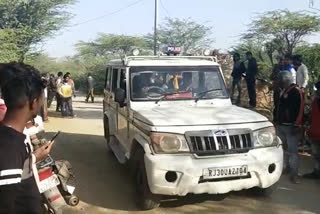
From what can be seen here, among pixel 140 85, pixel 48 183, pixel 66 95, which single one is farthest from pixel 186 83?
pixel 66 95

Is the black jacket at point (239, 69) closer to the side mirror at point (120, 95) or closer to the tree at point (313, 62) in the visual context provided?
the tree at point (313, 62)

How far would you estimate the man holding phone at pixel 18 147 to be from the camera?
1966mm

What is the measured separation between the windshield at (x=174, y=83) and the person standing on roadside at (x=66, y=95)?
10190 millimetres

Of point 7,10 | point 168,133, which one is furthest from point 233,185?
point 7,10

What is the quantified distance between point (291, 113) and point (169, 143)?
2369mm

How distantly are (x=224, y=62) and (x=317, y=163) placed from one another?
33.7 ft

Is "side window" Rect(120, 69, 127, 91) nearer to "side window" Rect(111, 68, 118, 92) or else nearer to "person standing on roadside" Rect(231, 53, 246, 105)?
"side window" Rect(111, 68, 118, 92)

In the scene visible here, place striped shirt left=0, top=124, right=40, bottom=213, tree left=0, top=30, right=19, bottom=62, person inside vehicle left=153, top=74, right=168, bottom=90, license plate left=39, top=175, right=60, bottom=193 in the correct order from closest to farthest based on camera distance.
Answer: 1. striped shirt left=0, top=124, right=40, bottom=213
2. license plate left=39, top=175, right=60, bottom=193
3. person inside vehicle left=153, top=74, right=168, bottom=90
4. tree left=0, top=30, right=19, bottom=62

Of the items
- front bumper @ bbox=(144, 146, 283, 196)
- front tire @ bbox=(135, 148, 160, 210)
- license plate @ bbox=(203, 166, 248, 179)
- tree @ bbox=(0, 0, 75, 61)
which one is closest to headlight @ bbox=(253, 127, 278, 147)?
front bumper @ bbox=(144, 146, 283, 196)

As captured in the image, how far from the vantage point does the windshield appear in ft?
20.5

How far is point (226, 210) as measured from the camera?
5.31 meters

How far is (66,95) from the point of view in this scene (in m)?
16.2

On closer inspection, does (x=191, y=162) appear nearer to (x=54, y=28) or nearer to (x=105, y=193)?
(x=105, y=193)

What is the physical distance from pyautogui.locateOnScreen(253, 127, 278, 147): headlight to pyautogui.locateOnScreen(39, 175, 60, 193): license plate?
7.62ft
